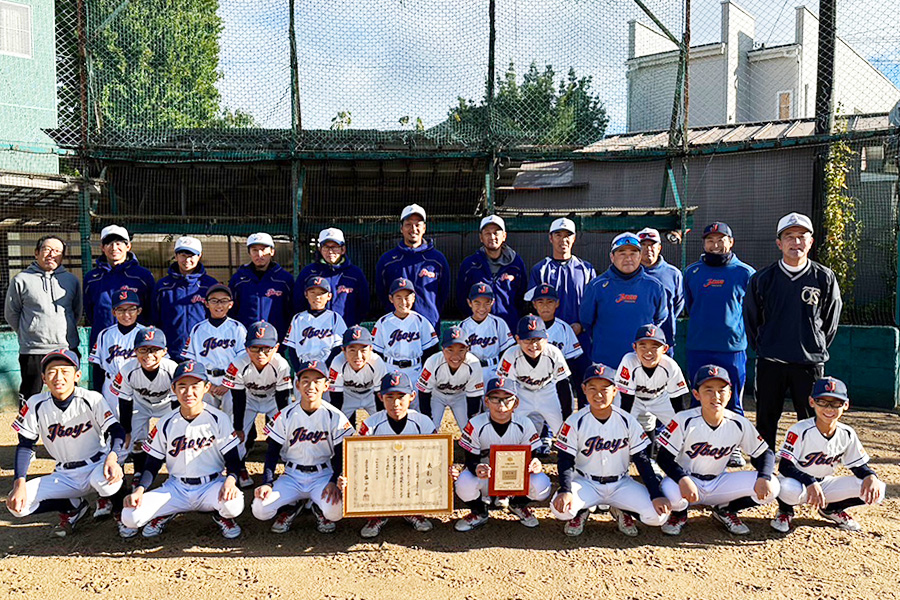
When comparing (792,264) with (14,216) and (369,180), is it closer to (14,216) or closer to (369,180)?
(369,180)

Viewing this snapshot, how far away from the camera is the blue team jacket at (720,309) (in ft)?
16.7

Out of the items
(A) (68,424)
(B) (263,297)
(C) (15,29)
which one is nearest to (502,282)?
(B) (263,297)

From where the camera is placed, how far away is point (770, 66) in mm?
18906

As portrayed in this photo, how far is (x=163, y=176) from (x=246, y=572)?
19.8 ft

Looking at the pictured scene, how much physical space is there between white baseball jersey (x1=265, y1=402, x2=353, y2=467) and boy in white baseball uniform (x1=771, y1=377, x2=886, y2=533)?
2704 mm

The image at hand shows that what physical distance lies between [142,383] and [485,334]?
2576mm

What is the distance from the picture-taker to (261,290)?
546 cm

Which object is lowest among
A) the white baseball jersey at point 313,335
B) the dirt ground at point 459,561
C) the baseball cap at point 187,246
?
the dirt ground at point 459,561

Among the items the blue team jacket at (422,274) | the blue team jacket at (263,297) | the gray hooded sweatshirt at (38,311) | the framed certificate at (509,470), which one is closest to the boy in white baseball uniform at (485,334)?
the blue team jacket at (422,274)

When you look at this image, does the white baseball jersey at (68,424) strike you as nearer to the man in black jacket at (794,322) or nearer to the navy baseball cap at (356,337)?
the navy baseball cap at (356,337)

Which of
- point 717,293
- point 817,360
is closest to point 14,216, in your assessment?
point 717,293

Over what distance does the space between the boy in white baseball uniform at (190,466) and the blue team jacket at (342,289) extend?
152cm

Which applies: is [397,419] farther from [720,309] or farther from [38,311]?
[38,311]

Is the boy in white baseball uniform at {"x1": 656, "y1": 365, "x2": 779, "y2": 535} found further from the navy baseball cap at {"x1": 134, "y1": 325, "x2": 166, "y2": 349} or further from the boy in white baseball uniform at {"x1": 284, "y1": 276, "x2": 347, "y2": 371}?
the navy baseball cap at {"x1": 134, "y1": 325, "x2": 166, "y2": 349}
